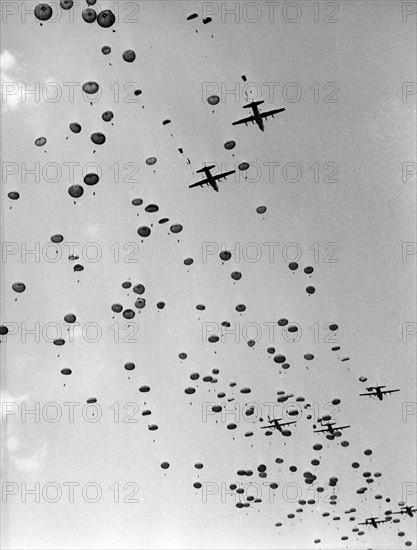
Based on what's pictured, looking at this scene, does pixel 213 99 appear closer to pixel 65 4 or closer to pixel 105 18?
pixel 105 18

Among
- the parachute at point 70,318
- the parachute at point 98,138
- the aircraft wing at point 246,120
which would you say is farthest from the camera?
the parachute at point 70,318

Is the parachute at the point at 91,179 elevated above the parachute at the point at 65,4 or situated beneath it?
situated beneath

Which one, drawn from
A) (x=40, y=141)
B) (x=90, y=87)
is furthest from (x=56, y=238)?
(x=90, y=87)

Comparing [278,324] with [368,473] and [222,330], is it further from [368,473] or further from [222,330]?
[368,473]

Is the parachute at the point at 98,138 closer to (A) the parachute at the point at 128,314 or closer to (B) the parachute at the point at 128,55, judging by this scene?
(B) the parachute at the point at 128,55

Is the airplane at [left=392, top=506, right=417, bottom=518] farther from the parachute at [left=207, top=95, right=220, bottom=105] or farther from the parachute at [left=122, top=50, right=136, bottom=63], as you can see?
the parachute at [left=122, top=50, right=136, bottom=63]

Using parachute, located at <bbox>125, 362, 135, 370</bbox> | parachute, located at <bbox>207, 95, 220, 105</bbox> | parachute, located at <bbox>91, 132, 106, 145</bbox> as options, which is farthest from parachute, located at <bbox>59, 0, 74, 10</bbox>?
parachute, located at <bbox>125, 362, 135, 370</bbox>

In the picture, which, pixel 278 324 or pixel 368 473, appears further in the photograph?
pixel 368 473

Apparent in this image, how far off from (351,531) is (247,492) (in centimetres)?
778

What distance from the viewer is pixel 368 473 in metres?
47.4

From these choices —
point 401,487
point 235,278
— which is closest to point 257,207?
point 235,278

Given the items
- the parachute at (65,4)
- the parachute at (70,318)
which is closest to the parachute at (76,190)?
the parachute at (70,318)

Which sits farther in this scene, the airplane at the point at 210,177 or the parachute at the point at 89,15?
the airplane at the point at 210,177

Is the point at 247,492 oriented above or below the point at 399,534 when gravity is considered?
above
